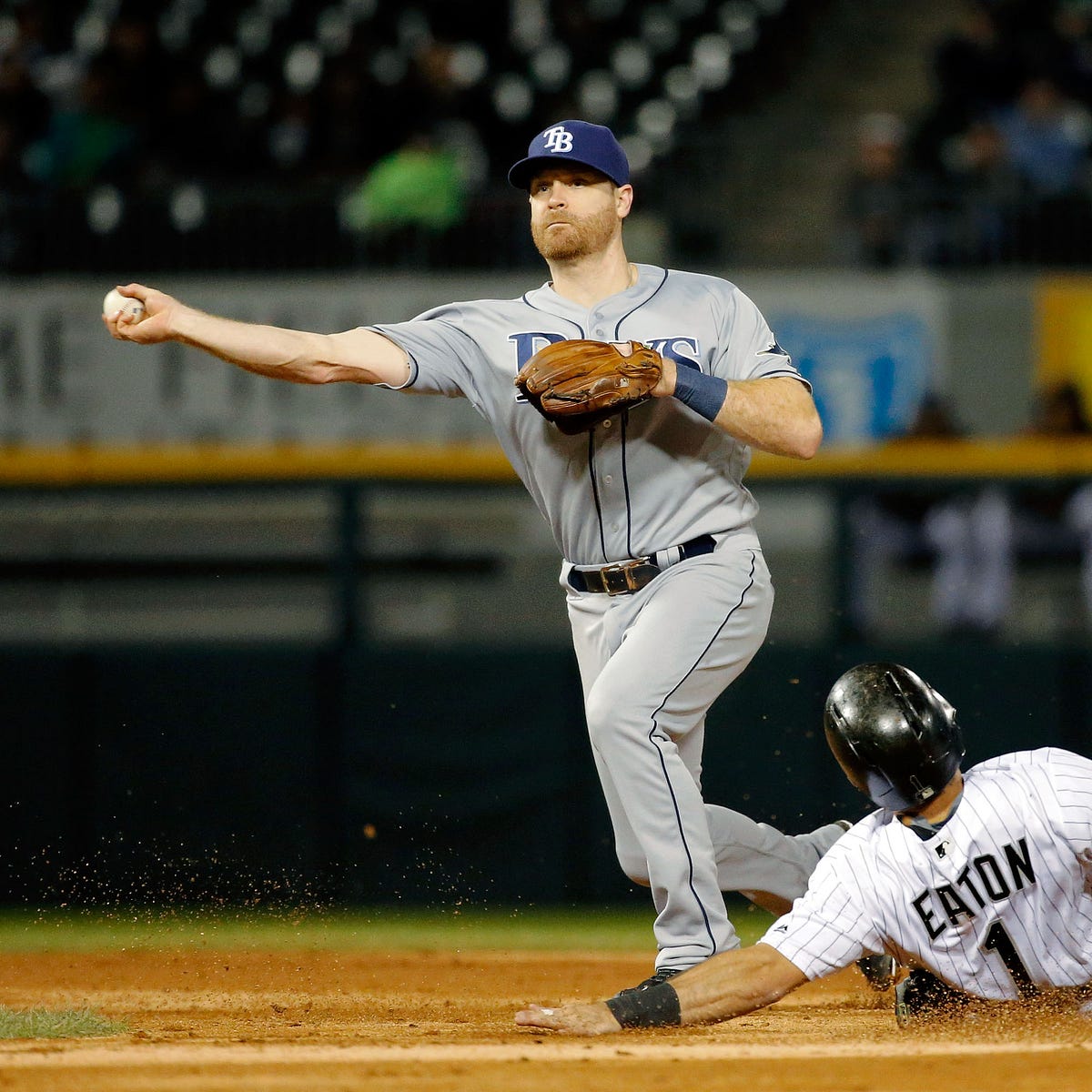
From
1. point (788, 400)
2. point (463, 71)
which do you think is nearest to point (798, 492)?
point (788, 400)

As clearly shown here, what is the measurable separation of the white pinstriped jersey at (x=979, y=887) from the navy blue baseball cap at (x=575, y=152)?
166 centimetres

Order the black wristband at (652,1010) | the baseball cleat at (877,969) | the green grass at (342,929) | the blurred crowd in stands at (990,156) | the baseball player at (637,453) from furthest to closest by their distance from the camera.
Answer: the blurred crowd in stands at (990,156)
the green grass at (342,929)
the baseball cleat at (877,969)
the baseball player at (637,453)
the black wristband at (652,1010)

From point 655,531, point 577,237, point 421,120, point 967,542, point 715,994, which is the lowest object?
point 715,994

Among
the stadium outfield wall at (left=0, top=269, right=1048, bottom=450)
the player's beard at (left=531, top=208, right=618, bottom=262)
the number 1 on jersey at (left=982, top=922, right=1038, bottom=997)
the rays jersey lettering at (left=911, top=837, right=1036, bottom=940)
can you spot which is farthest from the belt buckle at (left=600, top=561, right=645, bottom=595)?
the stadium outfield wall at (left=0, top=269, right=1048, bottom=450)

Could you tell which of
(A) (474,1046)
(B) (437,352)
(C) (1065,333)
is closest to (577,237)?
(B) (437,352)

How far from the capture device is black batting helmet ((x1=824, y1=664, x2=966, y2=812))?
3.36m

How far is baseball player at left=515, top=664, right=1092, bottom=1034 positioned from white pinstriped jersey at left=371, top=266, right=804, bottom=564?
0.67 m

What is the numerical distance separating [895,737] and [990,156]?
24.0 ft

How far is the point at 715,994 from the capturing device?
351 centimetres

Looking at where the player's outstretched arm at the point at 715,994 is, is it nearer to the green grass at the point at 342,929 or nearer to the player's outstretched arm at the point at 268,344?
the player's outstretched arm at the point at 268,344

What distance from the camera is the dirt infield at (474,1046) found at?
3.06 m

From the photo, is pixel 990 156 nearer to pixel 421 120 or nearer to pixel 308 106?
pixel 421 120

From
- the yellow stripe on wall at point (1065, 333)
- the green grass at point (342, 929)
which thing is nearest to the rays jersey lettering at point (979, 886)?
the green grass at point (342, 929)

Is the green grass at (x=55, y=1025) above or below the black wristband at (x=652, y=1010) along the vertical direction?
below
